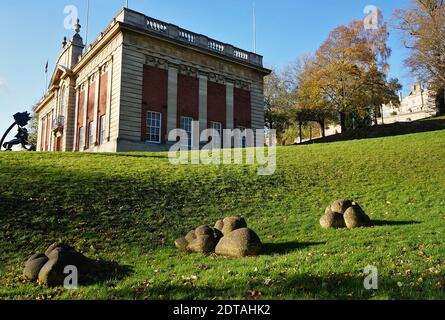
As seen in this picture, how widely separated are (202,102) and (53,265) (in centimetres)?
2836

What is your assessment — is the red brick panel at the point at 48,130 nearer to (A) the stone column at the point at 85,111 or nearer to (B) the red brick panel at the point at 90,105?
(A) the stone column at the point at 85,111

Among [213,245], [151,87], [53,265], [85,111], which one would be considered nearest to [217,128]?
[151,87]

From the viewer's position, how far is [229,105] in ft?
122

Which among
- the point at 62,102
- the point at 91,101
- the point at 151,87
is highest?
the point at 62,102

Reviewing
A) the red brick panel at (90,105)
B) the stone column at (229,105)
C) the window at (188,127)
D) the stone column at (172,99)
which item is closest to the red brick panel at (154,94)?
the stone column at (172,99)

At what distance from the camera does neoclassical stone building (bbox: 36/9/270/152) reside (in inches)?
1206

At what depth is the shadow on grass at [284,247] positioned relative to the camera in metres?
9.16

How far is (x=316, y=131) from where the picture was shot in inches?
3009

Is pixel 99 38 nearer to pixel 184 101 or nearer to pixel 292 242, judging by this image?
pixel 184 101

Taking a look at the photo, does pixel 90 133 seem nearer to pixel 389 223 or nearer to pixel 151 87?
pixel 151 87

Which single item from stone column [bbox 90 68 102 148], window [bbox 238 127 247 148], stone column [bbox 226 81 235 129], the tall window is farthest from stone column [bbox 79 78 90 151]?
window [bbox 238 127 247 148]

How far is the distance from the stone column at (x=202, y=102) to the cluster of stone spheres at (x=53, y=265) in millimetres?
27010

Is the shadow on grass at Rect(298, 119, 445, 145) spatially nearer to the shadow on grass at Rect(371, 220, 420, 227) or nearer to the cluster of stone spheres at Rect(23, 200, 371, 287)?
the shadow on grass at Rect(371, 220, 420, 227)
